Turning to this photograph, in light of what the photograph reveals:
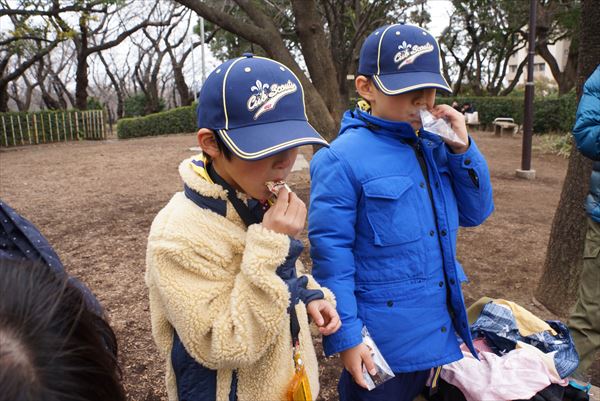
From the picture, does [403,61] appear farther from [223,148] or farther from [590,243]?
[590,243]

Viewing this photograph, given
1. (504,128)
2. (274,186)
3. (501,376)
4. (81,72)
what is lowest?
(501,376)

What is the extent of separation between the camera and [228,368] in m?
1.32

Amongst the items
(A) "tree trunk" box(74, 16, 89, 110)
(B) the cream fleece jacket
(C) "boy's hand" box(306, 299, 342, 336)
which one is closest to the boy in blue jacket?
(C) "boy's hand" box(306, 299, 342, 336)

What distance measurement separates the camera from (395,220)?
68.6 inches

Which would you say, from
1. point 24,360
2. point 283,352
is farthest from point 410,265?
point 24,360

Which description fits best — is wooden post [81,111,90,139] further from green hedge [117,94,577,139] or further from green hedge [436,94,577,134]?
green hedge [436,94,577,134]

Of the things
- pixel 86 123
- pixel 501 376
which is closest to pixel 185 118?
pixel 86 123

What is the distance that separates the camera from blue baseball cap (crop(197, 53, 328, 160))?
1.25 meters

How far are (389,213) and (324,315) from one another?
1.58 ft

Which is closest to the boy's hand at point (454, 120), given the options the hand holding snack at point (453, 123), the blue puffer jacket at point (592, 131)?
the hand holding snack at point (453, 123)

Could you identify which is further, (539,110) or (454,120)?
(539,110)

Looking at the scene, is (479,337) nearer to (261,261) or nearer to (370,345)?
(370,345)

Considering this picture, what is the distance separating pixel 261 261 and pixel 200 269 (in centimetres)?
17

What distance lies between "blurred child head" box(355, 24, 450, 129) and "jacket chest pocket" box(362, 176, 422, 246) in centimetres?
27
